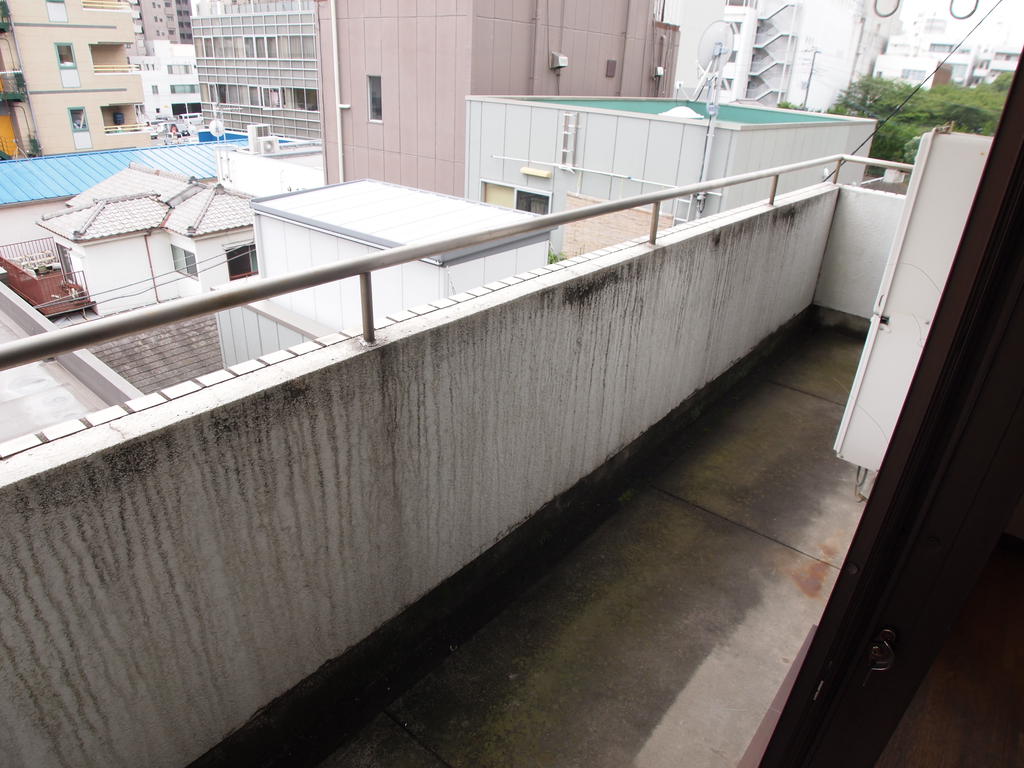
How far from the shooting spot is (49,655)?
1.42 m

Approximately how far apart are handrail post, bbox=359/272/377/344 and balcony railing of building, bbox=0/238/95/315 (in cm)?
798

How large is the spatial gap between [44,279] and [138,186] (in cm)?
539

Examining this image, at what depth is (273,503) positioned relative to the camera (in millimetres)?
1784

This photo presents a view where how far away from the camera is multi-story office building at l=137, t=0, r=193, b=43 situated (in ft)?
284

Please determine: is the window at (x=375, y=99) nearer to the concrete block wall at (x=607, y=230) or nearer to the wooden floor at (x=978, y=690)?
the concrete block wall at (x=607, y=230)

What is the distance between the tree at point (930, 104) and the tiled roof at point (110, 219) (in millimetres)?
13880

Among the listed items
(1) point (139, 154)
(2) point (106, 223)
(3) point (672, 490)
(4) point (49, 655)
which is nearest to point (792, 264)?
(3) point (672, 490)

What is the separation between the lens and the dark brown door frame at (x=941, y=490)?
0.71 meters

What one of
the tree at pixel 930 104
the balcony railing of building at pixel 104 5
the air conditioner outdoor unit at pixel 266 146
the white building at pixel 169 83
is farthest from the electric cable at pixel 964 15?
the white building at pixel 169 83

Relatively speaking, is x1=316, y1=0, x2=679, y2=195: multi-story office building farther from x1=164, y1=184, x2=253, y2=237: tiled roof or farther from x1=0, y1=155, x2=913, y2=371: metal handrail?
x1=0, y1=155, x2=913, y2=371: metal handrail

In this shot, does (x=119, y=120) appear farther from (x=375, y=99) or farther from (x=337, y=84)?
(x=375, y=99)

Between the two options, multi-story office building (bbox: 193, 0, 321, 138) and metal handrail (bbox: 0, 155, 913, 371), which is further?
multi-story office building (bbox: 193, 0, 321, 138)

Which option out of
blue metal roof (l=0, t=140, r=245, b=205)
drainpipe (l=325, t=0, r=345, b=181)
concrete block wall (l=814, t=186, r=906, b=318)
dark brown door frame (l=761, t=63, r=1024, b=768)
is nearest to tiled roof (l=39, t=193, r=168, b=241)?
drainpipe (l=325, t=0, r=345, b=181)

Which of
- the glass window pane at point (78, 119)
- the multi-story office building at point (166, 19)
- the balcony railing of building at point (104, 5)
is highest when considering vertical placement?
the multi-story office building at point (166, 19)
